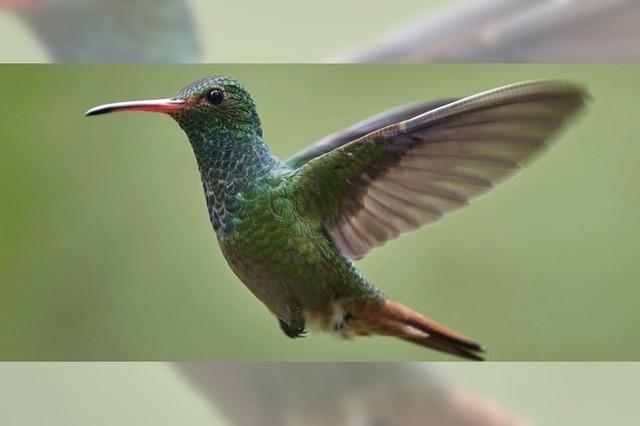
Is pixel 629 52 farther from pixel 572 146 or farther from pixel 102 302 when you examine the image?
pixel 102 302

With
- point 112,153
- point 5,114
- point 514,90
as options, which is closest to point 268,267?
point 514,90

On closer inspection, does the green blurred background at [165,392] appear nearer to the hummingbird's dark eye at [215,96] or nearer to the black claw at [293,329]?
the black claw at [293,329]

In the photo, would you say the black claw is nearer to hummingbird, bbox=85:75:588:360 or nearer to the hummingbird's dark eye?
hummingbird, bbox=85:75:588:360

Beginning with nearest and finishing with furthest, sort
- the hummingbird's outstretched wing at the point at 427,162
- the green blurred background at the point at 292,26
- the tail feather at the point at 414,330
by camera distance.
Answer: the hummingbird's outstretched wing at the point at 427,162 < the tail feather at the point at 414,330 < the green blurred background at the point at 292,26

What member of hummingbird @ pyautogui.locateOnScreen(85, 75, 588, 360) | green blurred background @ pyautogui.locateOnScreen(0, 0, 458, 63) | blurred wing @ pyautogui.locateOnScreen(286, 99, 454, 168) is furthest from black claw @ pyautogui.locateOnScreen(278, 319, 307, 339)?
green blurred background @ pyautogui.locateOnScreen(0, 0, 458, 63)

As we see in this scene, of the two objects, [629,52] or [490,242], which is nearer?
[629,52]

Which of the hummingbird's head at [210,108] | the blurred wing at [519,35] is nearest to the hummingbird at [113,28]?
the blurred wing at [519,35]
